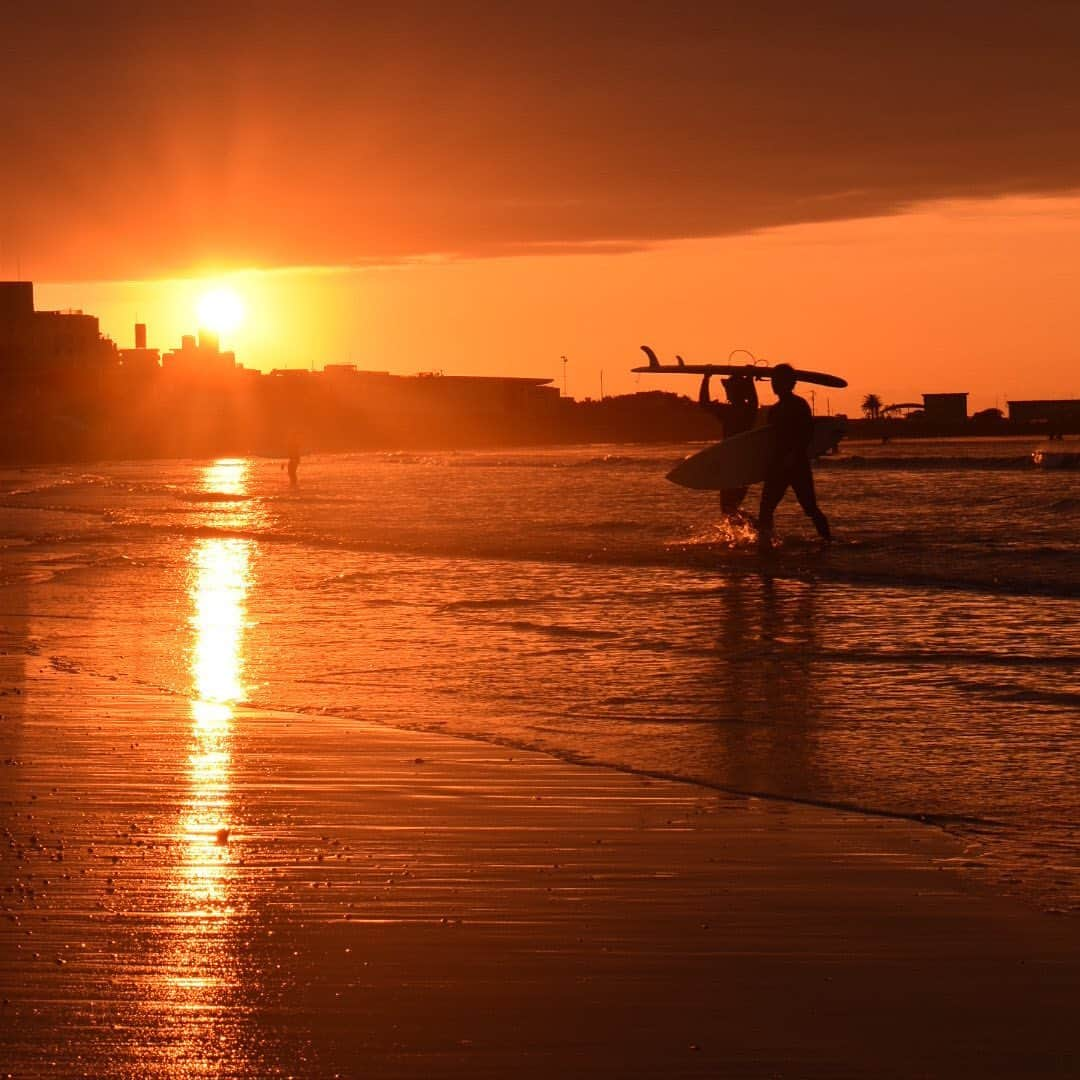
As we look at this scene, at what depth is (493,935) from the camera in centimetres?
490

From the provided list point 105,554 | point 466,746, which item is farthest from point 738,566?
point 466,746

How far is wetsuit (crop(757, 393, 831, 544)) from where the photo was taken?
68.2 ft

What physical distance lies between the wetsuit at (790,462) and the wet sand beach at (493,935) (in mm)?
13887

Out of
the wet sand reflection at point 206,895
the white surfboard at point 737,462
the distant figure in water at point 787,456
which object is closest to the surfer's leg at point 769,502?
the distant figure in water at point 787,456

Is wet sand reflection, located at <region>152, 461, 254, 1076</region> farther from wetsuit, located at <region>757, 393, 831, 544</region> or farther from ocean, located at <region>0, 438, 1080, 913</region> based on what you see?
wetsuit, located at <region>757, 393, 831, 544</region>

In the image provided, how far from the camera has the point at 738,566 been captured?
1928cm

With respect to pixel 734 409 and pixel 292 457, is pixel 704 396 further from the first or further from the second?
pixel 292 457

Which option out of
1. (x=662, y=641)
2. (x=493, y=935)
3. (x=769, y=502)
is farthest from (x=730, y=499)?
(x=493, y=935)

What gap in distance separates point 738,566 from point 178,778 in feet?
41.7

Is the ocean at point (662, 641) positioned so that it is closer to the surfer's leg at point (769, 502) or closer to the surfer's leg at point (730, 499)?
the surfer's leg at point (769, 502)

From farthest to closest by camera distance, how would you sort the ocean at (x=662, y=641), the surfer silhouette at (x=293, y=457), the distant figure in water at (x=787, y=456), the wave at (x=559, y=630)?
the surfer silhouette at (x=293, y=457) < the distant figure in water at (x=787, y=456) < the wave at (x=559, y=630) < the ocean at (x=662, y=641)

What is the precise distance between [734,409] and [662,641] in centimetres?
1213

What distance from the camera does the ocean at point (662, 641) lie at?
7.45 meters

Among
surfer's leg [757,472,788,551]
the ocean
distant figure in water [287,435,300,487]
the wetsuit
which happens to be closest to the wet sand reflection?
the ocean
